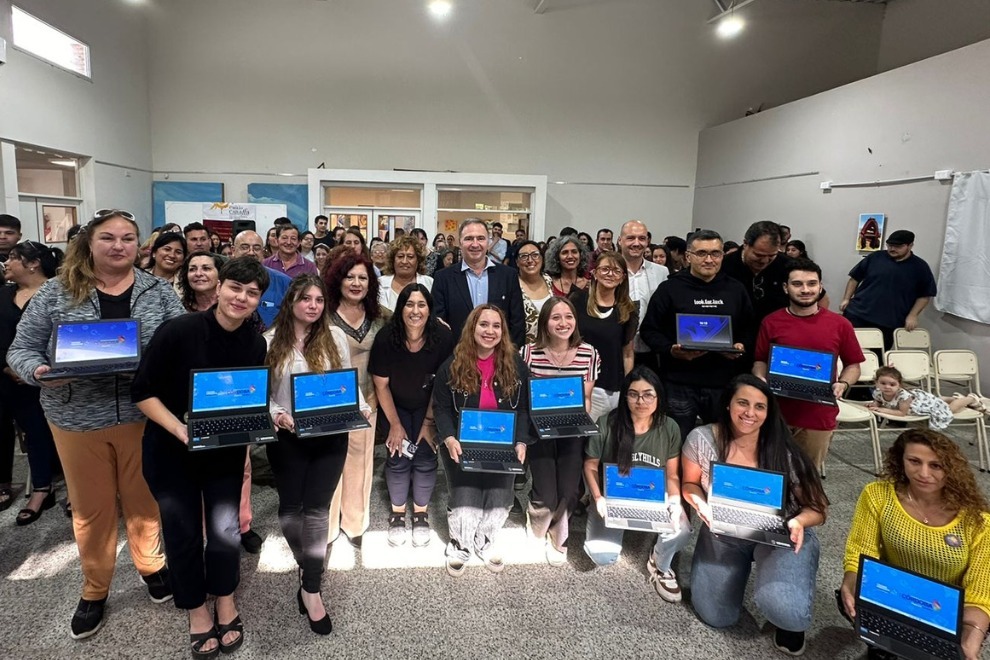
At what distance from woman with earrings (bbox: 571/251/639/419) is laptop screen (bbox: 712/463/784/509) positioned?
76cm

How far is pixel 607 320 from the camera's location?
2891 mm

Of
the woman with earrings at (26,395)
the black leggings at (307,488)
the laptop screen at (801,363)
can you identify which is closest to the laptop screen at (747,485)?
the laptop screen at (801,363)

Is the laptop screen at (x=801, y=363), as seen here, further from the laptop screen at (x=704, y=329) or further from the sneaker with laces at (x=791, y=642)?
the sneaker with laces at (x=791, y=642)

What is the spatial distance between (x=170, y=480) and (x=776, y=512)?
7.54 feet

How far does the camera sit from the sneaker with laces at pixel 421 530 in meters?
2.77

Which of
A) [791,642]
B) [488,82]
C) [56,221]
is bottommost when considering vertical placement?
[791,642]

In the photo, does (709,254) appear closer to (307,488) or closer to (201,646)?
(307,488)

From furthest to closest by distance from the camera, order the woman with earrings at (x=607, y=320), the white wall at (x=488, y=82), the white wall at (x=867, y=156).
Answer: the white wall at (x=488, y=82), the white wall at (x=867, y=156), the woman with earrings at (x=607, y=320)

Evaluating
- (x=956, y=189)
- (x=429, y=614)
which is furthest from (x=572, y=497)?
(x=956, y=189)

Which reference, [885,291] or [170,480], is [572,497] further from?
[885,291]

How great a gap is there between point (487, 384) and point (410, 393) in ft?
1.33

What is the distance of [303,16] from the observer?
9.56 meters

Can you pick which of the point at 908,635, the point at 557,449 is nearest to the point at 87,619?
the point at 557,449

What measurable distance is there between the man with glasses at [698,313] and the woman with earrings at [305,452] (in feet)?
5.46
